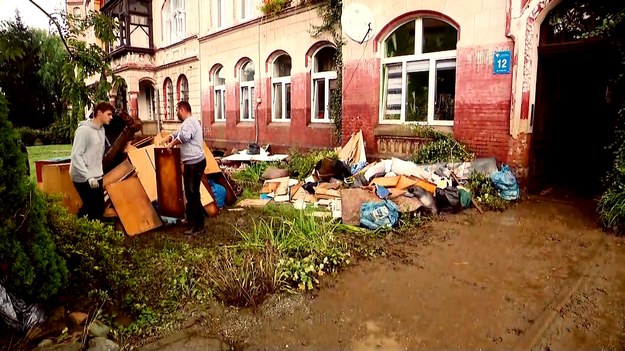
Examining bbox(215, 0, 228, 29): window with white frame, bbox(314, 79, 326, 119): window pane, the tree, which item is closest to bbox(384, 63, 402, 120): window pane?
bbox(314, 79, 326, 119): window pane

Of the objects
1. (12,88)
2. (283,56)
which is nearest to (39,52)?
(12,88)

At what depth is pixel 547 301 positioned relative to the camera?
3.50 metres

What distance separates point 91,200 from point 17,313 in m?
2.65

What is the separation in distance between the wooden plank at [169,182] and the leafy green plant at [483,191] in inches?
191

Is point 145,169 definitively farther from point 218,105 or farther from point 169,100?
point 169,100

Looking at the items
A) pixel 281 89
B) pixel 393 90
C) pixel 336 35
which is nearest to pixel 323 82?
pixel 336 35

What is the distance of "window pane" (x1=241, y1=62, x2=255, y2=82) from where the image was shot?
14195 millimetres

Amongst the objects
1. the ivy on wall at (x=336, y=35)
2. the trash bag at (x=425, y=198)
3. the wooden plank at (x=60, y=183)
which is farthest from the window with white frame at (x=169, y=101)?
the trash bag at (x=425, y=198)

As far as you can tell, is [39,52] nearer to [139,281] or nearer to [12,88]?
[12,88]

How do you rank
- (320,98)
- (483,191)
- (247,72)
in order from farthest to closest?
(247,72) < (320,98) < (483,191)

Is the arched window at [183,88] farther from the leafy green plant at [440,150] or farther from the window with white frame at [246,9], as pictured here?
the leafy green plant at [440,150]

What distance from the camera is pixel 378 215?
5648 millimetres

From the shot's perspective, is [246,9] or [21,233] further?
[246,9]

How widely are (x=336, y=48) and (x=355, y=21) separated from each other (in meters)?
1.53
